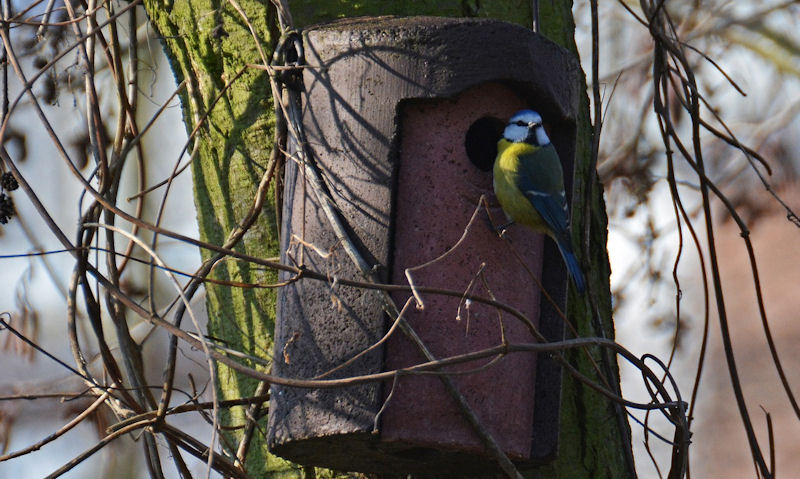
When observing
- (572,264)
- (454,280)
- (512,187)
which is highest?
(512,187)

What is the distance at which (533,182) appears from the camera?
2664 mm

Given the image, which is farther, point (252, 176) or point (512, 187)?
point (252, 176)

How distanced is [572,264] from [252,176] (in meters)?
0.87

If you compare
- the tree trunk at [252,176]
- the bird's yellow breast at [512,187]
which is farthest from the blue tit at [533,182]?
the tree trunk at [252,176]

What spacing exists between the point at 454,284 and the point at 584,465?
0.69m

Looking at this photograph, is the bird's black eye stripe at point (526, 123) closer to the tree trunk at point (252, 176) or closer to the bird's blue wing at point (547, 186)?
the bird's blue wing at point (547, 186)

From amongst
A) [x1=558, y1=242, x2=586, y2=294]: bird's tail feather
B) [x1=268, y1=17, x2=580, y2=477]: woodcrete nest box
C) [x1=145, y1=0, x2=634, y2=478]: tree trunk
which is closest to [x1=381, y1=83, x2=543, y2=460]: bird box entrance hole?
[x1=268, y1=17, x2=580, y2=477]: woodcrete nest box

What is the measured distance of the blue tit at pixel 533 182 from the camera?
2.48m

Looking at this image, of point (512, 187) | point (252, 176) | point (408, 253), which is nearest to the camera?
point (408, 253)

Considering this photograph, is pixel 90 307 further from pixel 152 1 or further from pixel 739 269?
pixel 739 269

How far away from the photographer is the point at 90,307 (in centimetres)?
277

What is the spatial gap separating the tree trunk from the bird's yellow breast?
347 mm

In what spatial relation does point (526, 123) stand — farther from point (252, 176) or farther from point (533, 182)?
point (252, 176)

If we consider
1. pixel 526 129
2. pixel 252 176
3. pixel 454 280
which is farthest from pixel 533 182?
pixel 252 176
